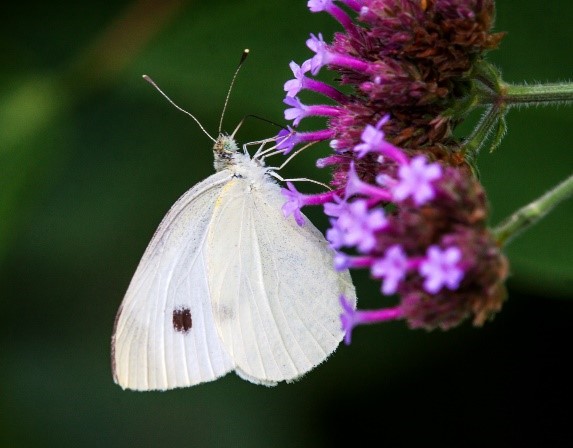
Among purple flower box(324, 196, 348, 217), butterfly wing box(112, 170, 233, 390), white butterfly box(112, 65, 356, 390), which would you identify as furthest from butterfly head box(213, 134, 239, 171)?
purple flower box(324, 196, 348, 217)

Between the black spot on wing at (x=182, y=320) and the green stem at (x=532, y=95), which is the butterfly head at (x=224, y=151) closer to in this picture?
the black spot on wing at (x=182, y=320)

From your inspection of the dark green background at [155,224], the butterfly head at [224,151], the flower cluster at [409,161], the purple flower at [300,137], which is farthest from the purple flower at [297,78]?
the dark green background at [155,224]

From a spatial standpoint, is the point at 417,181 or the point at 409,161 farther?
the point at 409,161

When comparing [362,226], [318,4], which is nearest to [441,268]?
[362,226]

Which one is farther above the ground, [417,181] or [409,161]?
[409,161]

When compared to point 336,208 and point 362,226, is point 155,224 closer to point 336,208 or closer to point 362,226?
point 336,208

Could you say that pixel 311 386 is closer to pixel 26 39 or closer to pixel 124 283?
pixel 124 283
